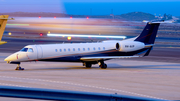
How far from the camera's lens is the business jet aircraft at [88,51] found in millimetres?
23906

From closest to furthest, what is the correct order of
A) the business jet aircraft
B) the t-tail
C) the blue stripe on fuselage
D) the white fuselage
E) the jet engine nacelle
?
the white fuselage → the business jet aircraft → the blue stripe on fuselage → the jet engine nacelle → the t-tail

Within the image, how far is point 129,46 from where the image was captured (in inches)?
1091

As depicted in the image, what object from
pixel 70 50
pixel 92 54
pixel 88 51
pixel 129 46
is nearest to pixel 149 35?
pixel 129 46

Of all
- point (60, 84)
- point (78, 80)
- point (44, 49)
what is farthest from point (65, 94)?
point (44, 49)

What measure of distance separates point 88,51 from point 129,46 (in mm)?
4139

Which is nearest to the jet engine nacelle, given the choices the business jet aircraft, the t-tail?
the business jet aircraft

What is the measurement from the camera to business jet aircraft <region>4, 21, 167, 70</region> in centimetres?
2391

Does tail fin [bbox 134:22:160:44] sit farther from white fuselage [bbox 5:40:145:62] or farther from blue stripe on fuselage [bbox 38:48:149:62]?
blue stripe on fuselage [bbox 38:48:149:62]

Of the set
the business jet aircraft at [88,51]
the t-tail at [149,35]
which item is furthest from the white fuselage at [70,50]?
the t-tail at [149,35]

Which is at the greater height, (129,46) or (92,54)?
(129,46)

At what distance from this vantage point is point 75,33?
7744 cm

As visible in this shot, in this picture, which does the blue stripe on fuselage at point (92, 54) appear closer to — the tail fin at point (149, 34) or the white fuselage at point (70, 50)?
the white fuselage at point (70, 50)

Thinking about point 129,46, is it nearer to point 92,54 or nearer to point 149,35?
point 149,35

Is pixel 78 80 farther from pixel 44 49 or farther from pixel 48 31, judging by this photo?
pixel 48 31
